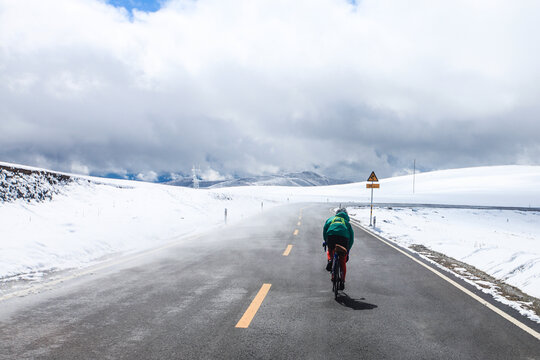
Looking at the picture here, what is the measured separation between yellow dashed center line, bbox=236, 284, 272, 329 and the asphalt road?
84 millimetres

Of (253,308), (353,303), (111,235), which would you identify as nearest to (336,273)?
(353,303)

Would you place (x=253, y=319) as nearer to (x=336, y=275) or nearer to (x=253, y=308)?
(x=253, y=308)

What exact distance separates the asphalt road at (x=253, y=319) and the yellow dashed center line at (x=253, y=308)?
0.08 m

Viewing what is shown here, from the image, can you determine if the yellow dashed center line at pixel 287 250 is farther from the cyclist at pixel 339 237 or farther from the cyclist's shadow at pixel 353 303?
the cyclist's shadow at pixel 353 303

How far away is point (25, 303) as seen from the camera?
518cm

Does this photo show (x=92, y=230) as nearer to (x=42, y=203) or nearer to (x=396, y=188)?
(x=42, y=203)

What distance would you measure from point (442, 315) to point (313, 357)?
2.65m

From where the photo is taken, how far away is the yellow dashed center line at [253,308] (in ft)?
14.7

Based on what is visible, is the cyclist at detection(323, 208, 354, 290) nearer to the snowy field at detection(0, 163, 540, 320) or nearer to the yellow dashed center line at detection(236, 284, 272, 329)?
the yellow dashed center line at detection(236, 284, 272, 329)

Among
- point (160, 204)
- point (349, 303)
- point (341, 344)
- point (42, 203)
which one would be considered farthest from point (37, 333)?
point (160, 204)

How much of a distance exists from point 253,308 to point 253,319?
0.45 metres

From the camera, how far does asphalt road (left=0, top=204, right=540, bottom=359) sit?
3.78m

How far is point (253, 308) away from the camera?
5.11 metres

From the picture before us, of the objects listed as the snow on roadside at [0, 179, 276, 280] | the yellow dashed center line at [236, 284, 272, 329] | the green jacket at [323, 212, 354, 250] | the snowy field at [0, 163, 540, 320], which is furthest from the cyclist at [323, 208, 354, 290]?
the snow on roadside at [0, 179, 276, 280]
